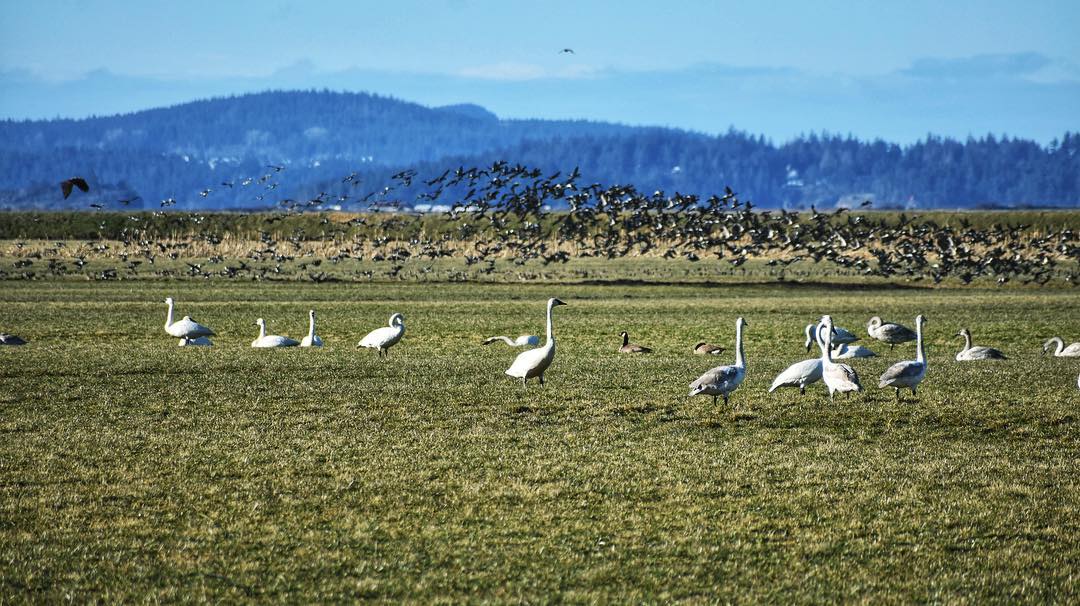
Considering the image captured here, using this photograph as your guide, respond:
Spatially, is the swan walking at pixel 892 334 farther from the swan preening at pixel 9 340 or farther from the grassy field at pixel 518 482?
the swan preening at pixel 9 340

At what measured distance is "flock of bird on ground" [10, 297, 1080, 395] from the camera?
66.0 feet

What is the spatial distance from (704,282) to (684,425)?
48476 millimetres

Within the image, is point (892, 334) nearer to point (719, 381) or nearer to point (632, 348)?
point (632, 348)

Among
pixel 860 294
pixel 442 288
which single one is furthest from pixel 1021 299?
pixel 442 288

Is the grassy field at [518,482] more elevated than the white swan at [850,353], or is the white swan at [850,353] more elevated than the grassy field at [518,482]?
the grassy field at [518,482]

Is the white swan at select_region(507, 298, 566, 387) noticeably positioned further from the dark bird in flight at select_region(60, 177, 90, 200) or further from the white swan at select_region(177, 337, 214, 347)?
the white swan at select_region(177, 337, 214, 347)

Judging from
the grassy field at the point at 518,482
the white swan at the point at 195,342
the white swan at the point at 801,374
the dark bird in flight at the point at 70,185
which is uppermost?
the dark bird in flight at the point at 70,185

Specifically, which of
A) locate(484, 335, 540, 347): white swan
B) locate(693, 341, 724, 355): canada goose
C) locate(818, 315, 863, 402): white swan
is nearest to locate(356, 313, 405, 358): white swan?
locate(484, 335, 540, 347): white swan

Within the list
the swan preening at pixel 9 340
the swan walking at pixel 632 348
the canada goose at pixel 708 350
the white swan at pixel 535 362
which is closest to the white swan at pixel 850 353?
the canada goose at pixel 708 350

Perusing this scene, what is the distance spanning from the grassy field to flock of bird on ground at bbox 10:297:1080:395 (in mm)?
441

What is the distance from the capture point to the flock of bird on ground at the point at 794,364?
66.0ft

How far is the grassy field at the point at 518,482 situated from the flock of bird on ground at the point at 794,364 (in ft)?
1.45

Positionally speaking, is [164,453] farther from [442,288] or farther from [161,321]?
[442,288]

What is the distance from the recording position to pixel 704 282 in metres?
67.2
